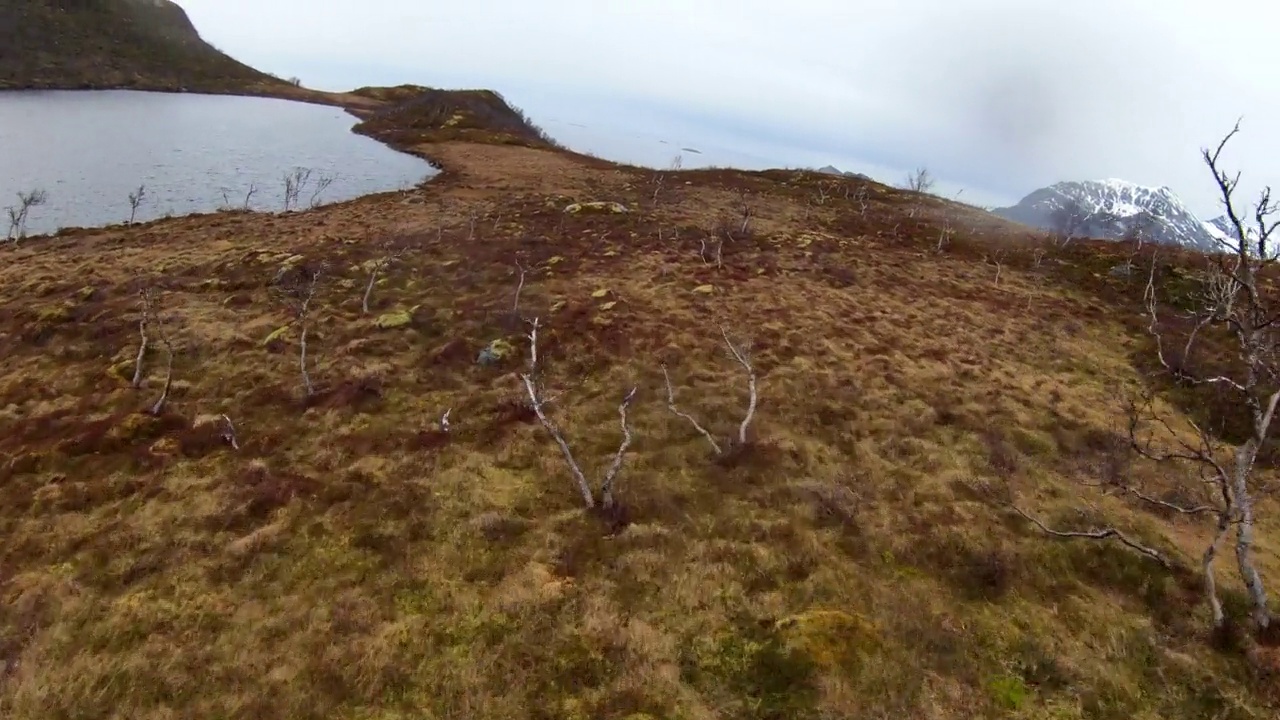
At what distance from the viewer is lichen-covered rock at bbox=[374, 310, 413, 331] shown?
31547 millimetres

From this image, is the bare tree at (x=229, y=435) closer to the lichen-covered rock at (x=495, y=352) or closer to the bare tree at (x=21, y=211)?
the lichen-covered rock at (x=495, y=352)

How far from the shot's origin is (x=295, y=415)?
23.2m

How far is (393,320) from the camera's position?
31.9m

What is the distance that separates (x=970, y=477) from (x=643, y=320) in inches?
666

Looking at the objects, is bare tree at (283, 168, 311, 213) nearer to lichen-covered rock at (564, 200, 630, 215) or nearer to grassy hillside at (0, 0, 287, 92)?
lichen-covered rock at (564, 200, 630, 215)

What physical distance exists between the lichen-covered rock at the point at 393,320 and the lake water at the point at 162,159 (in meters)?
42.7

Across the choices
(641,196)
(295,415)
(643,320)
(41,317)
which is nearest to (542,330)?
(643,320)

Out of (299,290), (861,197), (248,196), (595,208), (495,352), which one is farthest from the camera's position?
(861,197)

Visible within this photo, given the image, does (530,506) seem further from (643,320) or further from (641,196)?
(641,196)

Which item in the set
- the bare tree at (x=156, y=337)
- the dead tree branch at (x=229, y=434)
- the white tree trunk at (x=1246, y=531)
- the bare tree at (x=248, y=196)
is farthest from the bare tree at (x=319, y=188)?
the white tree trunk at (x=1246, y=531)

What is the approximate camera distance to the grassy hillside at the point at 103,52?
14050cm

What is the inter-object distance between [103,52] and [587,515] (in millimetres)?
216093

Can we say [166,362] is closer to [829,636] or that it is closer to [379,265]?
[379,265]

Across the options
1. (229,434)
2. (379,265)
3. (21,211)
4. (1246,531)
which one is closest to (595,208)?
(379,265)
